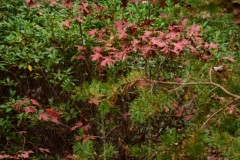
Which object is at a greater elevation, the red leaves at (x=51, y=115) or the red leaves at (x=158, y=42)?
the red leaves at (x=158, y=42)

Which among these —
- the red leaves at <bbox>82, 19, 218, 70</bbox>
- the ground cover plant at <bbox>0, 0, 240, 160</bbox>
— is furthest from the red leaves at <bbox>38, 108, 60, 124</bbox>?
the red leaves at <bbox>82, 19, 218, 70</bbox>

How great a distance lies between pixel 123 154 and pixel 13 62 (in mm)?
1389

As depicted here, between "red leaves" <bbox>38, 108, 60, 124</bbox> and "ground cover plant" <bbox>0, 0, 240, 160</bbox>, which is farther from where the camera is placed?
"red leaves" <bbox>38, 108, 60, 124</bbox>

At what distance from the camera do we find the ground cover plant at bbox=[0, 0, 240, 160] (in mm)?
3117

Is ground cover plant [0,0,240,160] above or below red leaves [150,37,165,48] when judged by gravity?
below

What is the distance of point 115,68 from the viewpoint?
3.85 meters

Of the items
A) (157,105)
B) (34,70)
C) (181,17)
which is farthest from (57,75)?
(157,105)

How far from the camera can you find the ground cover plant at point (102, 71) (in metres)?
3.12

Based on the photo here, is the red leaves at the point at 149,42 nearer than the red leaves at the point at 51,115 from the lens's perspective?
Yes

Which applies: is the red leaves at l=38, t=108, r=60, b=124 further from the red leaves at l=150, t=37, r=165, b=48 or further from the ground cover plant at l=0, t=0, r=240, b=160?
the red leaves at l=150, t=37, r=165, b=48

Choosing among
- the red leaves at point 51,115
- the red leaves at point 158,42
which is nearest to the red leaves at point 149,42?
the red leaves at point 158,42

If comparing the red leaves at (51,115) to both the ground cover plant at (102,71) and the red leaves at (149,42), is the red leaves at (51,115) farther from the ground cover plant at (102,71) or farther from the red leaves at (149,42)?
the red leaves at (149,42)

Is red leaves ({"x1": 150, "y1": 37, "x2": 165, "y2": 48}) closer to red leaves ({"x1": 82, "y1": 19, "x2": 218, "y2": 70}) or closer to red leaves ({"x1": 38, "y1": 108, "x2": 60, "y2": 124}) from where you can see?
red leaves ({"x1": 82, "y1": 19, "x2": 218, "y2": 70})

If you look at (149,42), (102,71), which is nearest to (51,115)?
(102,71)
